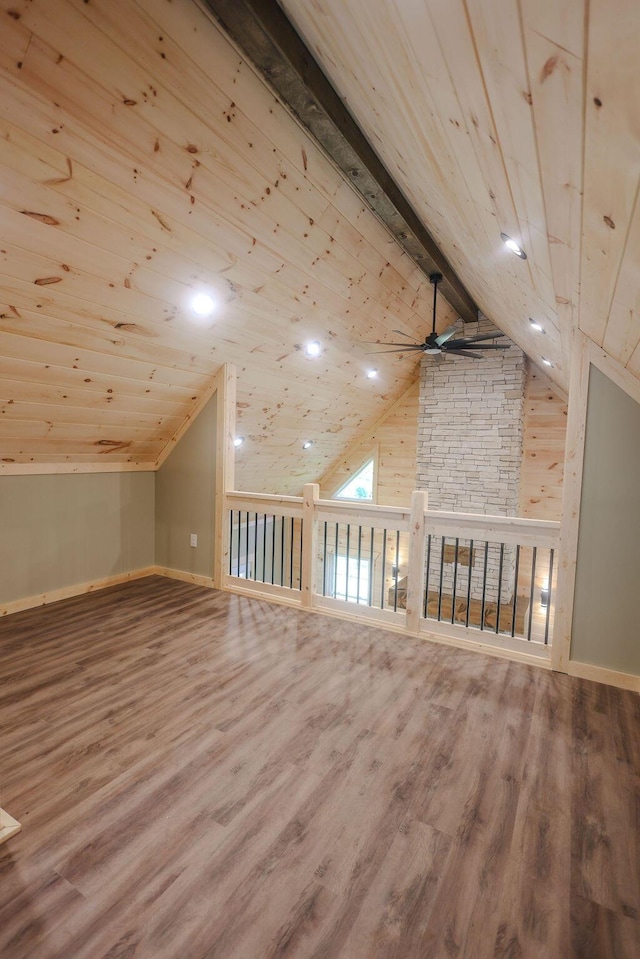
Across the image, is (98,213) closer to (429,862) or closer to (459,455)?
(429,862)

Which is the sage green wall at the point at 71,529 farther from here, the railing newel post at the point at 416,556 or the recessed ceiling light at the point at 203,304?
the railing newel post at the point at 416,556

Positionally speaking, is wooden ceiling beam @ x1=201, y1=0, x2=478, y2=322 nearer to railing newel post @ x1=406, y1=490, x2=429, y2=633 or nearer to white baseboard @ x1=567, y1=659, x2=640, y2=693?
railing newel post @ x1=406, y1=490, x2=429, y2=633

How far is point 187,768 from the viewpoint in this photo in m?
2.13

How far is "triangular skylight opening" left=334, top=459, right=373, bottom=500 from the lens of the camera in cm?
809

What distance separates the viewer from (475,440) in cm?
654

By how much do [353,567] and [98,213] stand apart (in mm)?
7424

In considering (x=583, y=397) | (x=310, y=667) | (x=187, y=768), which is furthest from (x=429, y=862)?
(x=583, y=397)

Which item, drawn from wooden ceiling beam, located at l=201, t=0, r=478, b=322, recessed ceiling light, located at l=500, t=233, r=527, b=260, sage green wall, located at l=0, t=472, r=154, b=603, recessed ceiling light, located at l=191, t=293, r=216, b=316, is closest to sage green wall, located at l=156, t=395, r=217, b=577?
sage green wall, located at l=0, t=472, r=154, b=603

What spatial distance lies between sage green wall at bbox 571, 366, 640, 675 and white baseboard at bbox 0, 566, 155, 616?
4072 mm

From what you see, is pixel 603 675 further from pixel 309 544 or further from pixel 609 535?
pixel 309 544

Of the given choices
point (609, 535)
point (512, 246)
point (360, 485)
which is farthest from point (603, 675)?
point (360, 485)

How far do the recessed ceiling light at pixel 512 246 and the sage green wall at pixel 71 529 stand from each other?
3937 mm

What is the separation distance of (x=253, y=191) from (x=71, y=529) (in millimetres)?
3263

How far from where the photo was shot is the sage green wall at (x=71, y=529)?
393cm
